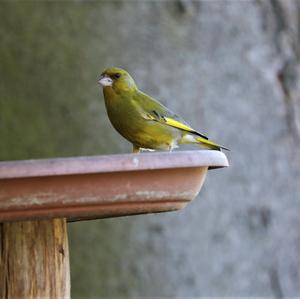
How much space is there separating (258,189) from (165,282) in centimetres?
69

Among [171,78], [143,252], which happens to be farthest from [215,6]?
[143,252]

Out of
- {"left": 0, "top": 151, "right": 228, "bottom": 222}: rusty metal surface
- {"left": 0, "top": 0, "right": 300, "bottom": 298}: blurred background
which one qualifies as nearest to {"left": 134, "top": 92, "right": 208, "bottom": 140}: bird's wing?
{"left": 0, "top": 151, "right": 228, "bottom": 222}: rusty metal surface

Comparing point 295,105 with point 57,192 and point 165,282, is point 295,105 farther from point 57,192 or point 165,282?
point 57,192

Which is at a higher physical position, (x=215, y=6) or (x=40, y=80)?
(x=215, y=6)

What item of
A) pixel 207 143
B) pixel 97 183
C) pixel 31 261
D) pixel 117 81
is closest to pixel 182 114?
pixel 207 143

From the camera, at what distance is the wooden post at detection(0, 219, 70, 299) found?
7.62 ft

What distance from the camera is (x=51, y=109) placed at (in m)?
4.93

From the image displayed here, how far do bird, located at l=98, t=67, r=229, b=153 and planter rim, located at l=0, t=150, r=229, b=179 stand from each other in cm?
106

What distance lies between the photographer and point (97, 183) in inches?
80.5

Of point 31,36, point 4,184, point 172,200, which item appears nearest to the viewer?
point 4,184

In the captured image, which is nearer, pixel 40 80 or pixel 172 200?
pixel 172 200

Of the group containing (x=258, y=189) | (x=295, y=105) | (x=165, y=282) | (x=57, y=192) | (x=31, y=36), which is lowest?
(x=57, y=192)

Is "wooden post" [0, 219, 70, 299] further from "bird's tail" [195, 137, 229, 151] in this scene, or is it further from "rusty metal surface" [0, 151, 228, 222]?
"bird's tail" [195, 137, 229, 151]

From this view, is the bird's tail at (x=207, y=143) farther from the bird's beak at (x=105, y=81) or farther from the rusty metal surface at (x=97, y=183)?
the rusty metal surface at (x=97, y=183)
